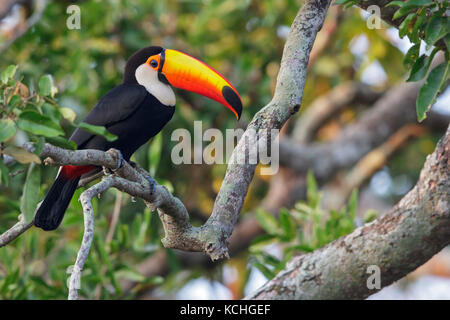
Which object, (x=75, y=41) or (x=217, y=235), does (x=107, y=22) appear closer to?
(x=75, y=41)

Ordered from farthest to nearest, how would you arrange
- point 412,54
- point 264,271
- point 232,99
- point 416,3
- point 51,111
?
point 264,271 < point 232,99 < point 412,54 < point 416,3 < point 51,111

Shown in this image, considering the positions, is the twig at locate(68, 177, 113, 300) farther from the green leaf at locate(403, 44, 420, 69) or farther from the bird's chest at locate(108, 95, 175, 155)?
the green leaf at locate(403, 44, 420, 69)

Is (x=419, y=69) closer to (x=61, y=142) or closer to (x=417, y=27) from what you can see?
(x=417, y=27)

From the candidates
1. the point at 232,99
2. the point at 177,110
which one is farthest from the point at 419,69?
the point at 177,110

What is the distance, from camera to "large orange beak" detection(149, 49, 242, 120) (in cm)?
306

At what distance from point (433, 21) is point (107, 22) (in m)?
3.34

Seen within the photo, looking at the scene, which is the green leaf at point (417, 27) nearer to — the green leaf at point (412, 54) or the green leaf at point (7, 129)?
the green leaf at point (412, 54)

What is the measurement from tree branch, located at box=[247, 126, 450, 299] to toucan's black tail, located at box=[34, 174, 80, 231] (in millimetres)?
1016

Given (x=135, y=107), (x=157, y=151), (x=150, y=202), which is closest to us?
(x=150, y=202)

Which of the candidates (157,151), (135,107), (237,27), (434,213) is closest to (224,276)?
(237,27)

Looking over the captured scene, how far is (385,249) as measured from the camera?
284cm

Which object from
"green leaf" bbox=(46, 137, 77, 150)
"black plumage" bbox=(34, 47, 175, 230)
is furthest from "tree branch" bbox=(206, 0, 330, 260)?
"black plumage" bbox=(34, 47, 175, 230)

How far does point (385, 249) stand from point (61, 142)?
1544 mm
